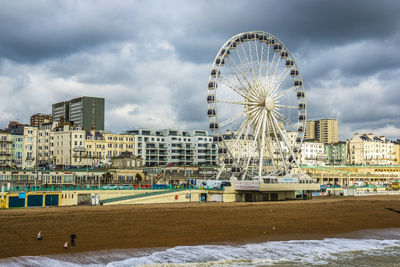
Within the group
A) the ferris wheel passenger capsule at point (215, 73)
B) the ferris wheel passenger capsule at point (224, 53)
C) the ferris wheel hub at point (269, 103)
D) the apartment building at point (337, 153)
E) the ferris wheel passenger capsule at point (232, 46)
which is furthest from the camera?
the apartment building at point (337, 153)

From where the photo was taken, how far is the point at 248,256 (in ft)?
100

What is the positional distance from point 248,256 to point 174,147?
326 ft

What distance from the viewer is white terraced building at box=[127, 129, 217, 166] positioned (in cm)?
12475

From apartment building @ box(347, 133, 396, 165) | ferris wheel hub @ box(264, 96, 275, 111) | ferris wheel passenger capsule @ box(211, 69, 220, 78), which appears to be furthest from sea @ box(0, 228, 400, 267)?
apartment building @ box(347, 133, 396, 165)

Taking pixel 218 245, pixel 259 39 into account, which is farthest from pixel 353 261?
pixel 259 39

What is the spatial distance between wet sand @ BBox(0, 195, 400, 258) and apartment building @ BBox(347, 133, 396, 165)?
13259 cm

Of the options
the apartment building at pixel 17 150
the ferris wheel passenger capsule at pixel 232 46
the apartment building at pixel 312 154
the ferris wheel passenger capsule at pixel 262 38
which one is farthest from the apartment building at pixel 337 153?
the ferris wheel passenger capsule at pixel 232 46

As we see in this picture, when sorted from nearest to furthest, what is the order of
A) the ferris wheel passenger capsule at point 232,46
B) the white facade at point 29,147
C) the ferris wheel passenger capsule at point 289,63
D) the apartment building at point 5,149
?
the ferris wheel passenger capsule at point 232,46
the ferris wheel passenger capsule at point 289,63
the apartment building at point 5,149
the white facade at point 29,147

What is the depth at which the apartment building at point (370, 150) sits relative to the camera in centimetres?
17912

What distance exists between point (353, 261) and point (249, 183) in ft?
108

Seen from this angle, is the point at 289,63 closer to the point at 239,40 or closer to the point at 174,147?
the point at 239,40

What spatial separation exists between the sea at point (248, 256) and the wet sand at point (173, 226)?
5.23 ft

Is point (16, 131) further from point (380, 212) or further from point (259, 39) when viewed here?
point (380, 212)

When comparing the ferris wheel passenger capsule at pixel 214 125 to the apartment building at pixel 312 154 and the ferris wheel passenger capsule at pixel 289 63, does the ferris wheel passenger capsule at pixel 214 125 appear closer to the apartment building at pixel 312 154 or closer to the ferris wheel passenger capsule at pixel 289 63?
the ferris wheel passenger capsule at pixel 289 63
